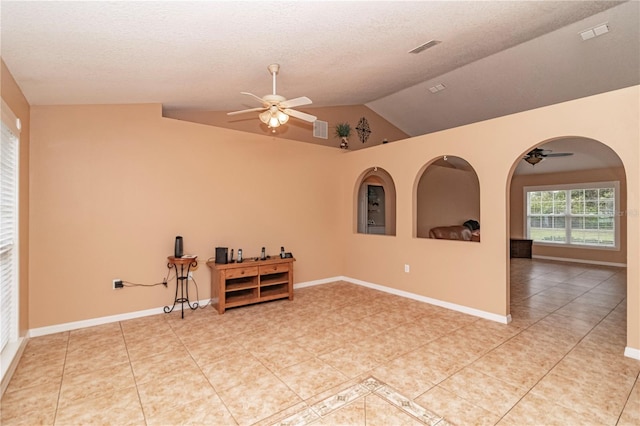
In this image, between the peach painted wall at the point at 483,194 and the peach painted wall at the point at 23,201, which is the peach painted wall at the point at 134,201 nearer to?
the peach painted wall at the point at 23,201

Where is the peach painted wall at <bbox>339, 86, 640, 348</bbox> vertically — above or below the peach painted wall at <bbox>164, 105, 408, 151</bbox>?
below

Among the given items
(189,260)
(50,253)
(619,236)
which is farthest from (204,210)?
(619,236)

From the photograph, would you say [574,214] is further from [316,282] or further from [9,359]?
[9,359]

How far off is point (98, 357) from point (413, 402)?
285 centimetres

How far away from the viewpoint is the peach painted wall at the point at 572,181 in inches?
287

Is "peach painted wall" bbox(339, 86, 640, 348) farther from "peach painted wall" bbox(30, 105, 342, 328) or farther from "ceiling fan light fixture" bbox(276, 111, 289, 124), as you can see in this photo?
"ceiling fan light fixture" bbox(276, 111, 289, 124)

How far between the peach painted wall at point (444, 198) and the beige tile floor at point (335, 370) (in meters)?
3.78

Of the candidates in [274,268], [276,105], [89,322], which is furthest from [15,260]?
[276,105]

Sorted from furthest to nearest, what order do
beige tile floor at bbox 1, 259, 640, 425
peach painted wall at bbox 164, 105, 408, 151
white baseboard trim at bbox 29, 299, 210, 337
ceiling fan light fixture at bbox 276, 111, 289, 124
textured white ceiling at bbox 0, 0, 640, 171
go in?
peach painted wall at bbox 164, 105, 408, 151 → white baseboard trim at bbox 29, 299, 210, 337 → ceiling fan light fixture at bbox 276, 111, 289, 124 → textured white ceiling at bbox 0, 0, 640, 171 → beige tile floor at bbox 1, 259, 640, 425

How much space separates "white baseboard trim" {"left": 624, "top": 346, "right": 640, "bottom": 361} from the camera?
109 inches

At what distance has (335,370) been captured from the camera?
2613 millimetres

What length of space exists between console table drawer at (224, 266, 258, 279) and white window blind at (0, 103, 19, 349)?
2065 millimetres

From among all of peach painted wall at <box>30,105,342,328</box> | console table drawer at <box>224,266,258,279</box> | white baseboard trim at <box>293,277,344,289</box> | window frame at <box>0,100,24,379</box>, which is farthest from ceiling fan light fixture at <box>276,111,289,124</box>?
white baseboard trim at <box>293,277,344,289</box>

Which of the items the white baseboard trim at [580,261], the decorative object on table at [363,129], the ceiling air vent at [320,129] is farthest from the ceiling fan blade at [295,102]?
the white baseboard trim at [580,261]
